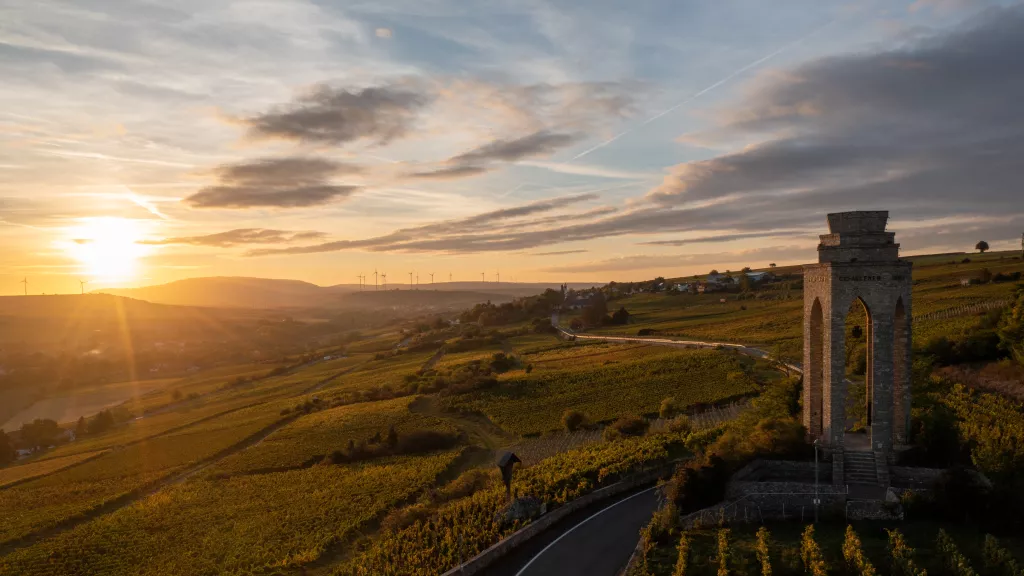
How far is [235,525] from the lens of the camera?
40.2 metres

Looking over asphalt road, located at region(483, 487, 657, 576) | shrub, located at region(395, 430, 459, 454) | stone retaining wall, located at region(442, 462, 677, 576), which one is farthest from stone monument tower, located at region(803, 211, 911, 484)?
shrub, located at region(395, 430, 459, 454)

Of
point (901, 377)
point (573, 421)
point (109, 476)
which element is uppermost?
point (901, 377)

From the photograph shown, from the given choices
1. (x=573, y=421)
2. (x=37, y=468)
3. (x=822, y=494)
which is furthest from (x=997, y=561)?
(x=37, y=468)

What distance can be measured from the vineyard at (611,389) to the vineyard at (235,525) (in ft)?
43.5

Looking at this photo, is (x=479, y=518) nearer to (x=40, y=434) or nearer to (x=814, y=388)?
(x=814, y=388)

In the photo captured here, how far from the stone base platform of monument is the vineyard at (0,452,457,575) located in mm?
22664

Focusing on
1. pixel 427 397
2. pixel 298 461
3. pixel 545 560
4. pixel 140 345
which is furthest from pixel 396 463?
pixel 140 345

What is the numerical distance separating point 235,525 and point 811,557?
3612 centimetres

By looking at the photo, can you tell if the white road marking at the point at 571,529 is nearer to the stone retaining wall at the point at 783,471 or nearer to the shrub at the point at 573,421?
the stone retaining wall at the point at 783,471

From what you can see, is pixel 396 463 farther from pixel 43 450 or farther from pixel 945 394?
pixel 43 450

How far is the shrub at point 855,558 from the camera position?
1782cm

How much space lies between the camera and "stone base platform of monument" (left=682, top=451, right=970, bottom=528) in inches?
918

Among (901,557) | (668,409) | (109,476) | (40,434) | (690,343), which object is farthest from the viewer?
(40,434)

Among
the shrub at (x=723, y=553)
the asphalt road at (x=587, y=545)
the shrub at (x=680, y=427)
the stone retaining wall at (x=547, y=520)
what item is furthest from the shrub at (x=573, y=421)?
the shrub at (x=723, y=553)
